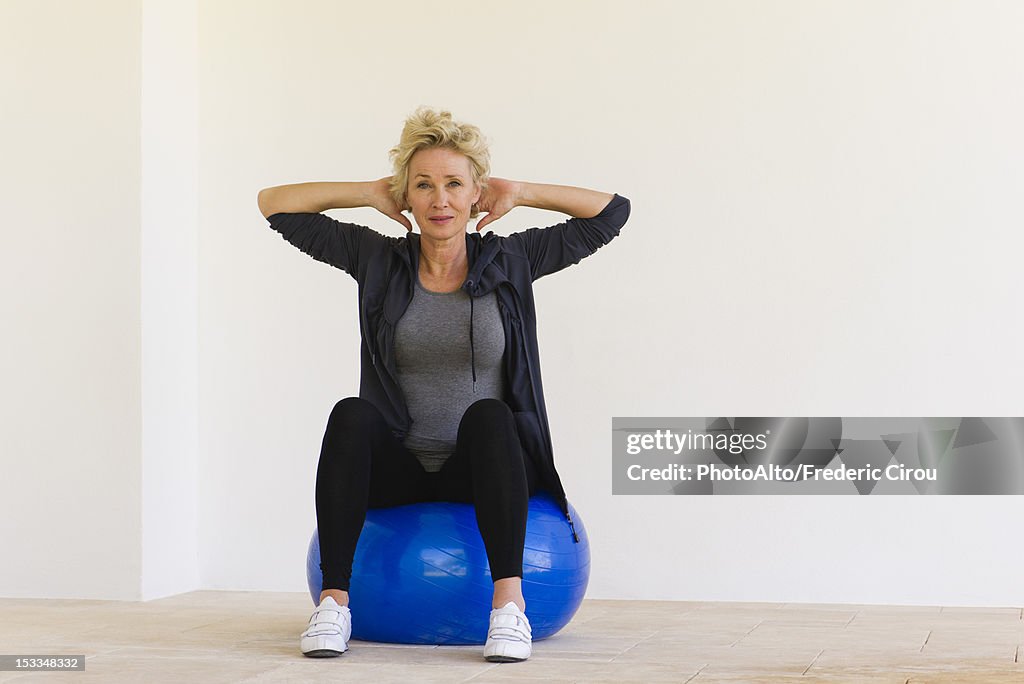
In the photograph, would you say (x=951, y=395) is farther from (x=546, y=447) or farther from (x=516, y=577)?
(x=516, y=577)

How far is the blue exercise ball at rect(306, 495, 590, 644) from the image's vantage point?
A: 2.45 metres

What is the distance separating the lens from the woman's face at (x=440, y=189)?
2.60 m

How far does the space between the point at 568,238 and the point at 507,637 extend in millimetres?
912

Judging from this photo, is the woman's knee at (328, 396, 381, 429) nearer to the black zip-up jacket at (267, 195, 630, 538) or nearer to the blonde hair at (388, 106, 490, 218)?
the black zip-up jacket at (267, 195, 630, 538)

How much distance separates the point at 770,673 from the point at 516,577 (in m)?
0.49

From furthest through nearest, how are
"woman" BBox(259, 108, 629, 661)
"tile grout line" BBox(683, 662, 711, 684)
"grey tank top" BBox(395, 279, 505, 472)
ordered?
1. "grey tank top" BBox(395, 279, 505, 472)
2. "woman" BBox(259, 108, 629, 661)
3. "tile grout line" BBox(683, 662, 711, 684)

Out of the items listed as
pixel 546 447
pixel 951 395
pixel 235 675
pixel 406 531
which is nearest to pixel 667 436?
pixel 951 395

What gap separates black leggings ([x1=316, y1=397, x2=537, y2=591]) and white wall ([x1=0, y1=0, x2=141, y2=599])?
1.39 metres

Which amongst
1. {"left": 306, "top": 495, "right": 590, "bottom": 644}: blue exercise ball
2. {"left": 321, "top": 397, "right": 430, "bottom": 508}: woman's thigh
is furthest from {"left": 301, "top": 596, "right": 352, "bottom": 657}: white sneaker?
{"left": 321, "top": 397, "right": 430, "bottom": 508}: woman's thigh

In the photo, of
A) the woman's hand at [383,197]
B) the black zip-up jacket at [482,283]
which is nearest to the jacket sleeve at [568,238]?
the black zip-up jacket at [482,283]

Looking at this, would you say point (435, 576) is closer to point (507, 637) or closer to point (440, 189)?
point (507, 637)

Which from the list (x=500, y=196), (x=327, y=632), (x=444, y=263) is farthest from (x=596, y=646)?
(x=500, y=196)

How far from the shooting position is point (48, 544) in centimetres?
359

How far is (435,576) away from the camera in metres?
A: 2.44
